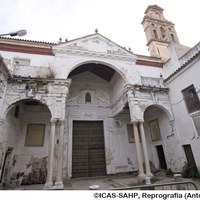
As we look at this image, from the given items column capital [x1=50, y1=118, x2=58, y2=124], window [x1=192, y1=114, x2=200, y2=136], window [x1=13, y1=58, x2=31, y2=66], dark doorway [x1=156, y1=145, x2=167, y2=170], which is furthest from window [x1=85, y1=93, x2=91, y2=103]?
window [x1=192, y1=114, x2=200, y2=136]

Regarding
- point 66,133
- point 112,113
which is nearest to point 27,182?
point 66,133

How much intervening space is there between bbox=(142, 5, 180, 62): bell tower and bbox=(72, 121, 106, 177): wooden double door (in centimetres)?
1020

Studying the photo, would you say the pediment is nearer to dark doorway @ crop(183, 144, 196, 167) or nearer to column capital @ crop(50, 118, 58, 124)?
column capital @ crop(50, 118, 58, 124)

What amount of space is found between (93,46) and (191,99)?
7.94 meters

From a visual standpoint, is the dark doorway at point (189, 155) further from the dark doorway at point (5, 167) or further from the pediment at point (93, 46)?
the dark doorway at point (5, 167)

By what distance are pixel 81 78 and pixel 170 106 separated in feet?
26.2

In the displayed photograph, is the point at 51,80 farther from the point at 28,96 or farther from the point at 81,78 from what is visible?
the point at 81,78

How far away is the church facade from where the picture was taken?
29.8 ft

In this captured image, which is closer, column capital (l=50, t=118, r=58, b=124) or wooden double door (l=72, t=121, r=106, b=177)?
column capital (l=50, t=118, r=58, b=124)

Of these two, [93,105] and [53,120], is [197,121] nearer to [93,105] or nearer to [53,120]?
[93,105]

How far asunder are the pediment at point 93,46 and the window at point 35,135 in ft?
18.8

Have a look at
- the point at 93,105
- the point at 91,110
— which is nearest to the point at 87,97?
the point at 93,105

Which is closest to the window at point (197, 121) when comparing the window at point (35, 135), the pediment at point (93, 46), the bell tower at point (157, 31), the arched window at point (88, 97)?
the pediment at point (93, 46)

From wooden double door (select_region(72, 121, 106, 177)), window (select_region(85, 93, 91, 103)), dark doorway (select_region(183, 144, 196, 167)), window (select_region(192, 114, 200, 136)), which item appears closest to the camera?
window (select_region(192, 114, 200, 136))
